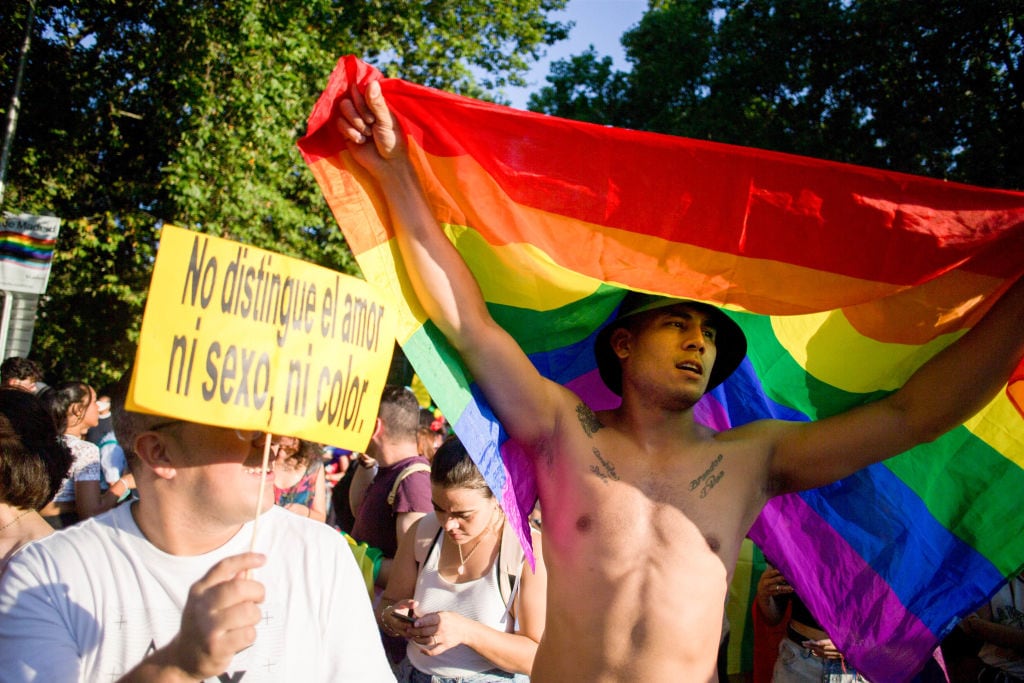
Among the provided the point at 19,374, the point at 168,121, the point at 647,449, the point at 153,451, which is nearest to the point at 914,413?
the point at 647,449

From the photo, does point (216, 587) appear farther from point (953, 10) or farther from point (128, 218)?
point (953, 10)

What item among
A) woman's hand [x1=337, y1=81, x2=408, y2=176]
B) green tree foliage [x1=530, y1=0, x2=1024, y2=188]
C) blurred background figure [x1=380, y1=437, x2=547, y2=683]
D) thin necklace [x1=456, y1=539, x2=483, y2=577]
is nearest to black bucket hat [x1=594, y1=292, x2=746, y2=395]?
blurred background figure [x1=380, y1=437, x2=547, y2=683]

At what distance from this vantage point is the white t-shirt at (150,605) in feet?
5.06

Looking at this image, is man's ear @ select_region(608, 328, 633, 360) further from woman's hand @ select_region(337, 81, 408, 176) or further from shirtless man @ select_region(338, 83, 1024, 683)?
woman's hand @ select_region(337, 81, 408, 176)

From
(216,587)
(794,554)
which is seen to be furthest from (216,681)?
(794,554)

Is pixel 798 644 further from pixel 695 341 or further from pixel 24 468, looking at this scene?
pixel 24 468

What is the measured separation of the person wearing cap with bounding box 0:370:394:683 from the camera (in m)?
1.48

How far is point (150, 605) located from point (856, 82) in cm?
1401

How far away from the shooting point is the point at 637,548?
252 centimetres

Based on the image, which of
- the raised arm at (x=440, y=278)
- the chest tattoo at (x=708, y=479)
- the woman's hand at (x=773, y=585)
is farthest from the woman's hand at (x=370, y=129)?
the woman's hand at (x=773, y=585)

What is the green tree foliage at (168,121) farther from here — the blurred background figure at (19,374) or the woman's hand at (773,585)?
the woman's hand at (773,585)

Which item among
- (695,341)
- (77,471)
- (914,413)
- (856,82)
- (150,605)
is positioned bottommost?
(77,471)

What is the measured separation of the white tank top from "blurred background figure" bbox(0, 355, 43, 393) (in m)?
4.67

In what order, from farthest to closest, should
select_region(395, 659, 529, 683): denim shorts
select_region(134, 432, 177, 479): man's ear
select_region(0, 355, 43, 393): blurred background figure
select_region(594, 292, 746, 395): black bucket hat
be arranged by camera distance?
select_region(0, 355, 43, 393): blurred background figure → select_region(395, 659, 529, 683): denim shorts → select_region(594, 292, 746, 395): black bucket hat → select_region(134, 432, 177, 479): man's ear
